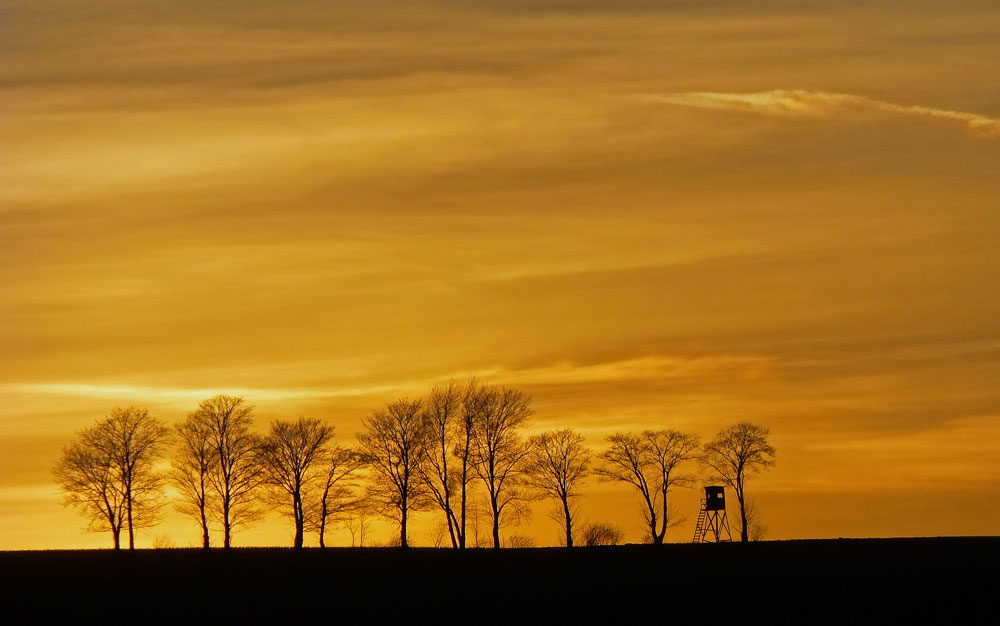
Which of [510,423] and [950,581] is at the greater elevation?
[510,423]

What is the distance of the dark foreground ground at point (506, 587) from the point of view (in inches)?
3081

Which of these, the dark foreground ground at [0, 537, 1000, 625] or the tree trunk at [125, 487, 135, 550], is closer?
the dark foreground ground at [0, 537, 1000, 625]

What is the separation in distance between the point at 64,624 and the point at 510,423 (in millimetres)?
70835

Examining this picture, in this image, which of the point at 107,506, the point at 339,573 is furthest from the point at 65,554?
the point at 339,573

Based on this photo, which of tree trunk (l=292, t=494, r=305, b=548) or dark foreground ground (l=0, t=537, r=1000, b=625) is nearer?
dark foreground ground (l=0, t=537, r=1000, b=625)

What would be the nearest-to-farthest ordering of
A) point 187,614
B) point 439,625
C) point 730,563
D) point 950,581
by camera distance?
point 439,625
point 187,614
point 950,581
point 730,563

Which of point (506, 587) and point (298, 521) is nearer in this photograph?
point (506, 587)

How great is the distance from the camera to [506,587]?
302ft

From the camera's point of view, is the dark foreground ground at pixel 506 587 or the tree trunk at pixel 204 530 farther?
the tree trunk at pixel 204 530

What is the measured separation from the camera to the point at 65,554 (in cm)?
12181

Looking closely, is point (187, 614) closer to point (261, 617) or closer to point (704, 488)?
point (261, 617)

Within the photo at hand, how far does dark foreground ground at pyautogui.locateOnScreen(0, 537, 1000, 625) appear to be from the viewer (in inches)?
3081

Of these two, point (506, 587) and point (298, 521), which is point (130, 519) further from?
point (506, 587)

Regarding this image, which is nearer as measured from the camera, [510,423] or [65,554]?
[65,554]
